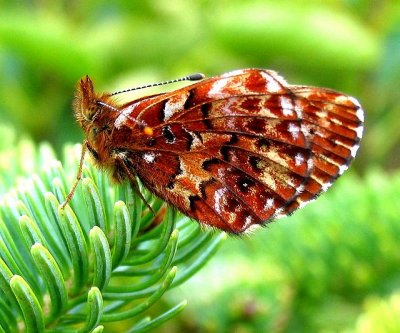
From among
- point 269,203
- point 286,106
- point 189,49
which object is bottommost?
point 269,203

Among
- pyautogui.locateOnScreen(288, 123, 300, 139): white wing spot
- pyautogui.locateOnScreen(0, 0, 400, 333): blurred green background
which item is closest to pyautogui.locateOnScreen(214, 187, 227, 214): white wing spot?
pyautogui.locateOnScreen(288, 123, 300, 139): white wing spot

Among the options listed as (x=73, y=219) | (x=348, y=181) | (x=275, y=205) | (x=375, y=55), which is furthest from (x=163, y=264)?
(x=375, y=55)

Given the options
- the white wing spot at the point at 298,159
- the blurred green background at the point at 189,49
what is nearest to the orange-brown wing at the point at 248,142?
the white wing spot at the point at 298,159

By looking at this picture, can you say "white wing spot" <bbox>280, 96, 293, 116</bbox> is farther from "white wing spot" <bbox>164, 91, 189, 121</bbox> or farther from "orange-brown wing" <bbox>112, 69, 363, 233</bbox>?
"white wing spot" <bbox>164, 91, 189, 121</bbox>

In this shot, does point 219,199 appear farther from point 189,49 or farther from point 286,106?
point 189,49

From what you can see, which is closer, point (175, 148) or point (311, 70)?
point (175, 148)

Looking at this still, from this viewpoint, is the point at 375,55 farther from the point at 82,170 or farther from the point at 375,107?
the point at 82,170

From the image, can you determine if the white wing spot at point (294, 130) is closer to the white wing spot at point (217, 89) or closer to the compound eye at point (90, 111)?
the white wing spot at point (217, 89)

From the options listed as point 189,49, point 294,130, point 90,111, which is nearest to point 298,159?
point 294,130
